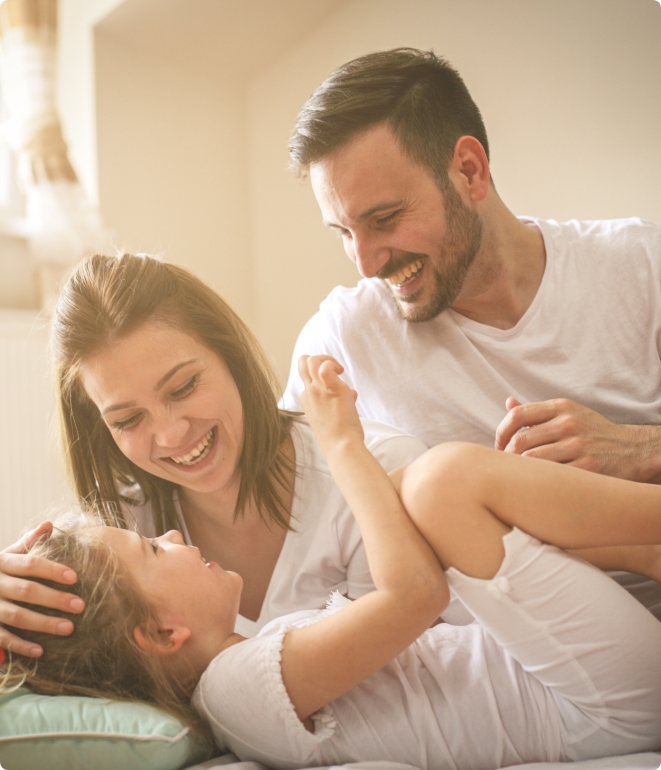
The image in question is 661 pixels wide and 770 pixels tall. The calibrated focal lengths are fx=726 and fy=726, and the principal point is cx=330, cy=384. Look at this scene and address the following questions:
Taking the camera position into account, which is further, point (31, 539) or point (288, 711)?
point (31, 539)

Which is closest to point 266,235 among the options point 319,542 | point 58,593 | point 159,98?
point 159,98

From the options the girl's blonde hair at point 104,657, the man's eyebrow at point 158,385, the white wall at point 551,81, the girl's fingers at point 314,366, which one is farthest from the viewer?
the white wall at point 551,81

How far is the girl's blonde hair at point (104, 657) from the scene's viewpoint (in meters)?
1.01

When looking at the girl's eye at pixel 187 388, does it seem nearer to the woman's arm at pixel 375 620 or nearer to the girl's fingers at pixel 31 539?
the girl's fingers at pixel 31 539

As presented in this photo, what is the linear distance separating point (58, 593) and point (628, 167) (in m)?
1.98

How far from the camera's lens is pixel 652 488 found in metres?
0.95

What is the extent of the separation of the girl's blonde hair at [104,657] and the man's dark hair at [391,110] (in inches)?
37.1

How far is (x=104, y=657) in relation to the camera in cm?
104

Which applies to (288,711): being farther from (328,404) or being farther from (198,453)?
(198,453)

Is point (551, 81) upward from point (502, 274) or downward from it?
upward

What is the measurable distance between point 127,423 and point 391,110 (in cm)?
83

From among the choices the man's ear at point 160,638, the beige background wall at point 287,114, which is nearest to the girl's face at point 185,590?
the man's ear at point 160,638

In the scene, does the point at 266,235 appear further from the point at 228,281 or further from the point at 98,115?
the point at 98,115

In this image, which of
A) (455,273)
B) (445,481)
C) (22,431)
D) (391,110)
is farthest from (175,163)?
(445,481)
